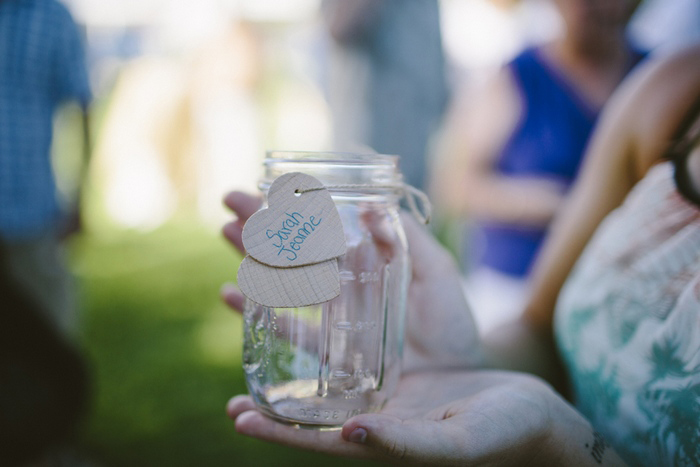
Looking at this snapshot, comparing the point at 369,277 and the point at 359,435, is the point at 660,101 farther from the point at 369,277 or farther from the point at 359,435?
the point at 359,435

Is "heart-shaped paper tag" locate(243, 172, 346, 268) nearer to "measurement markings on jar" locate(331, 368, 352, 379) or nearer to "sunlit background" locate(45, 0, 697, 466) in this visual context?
"measurement markings on jar" locate(331, 368, 352, 379)

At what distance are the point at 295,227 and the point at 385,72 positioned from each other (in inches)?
102

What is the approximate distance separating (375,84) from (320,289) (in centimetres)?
261

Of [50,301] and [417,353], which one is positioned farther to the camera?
[50,301]

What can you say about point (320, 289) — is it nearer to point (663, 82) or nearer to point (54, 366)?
point (663, 82)

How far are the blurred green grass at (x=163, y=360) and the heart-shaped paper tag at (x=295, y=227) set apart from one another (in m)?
1.83

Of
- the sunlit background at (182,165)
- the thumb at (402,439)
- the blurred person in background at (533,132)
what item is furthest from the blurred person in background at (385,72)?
the thumb at (402,439)

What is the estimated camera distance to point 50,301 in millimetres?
2621

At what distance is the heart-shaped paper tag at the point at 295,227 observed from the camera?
0.78m

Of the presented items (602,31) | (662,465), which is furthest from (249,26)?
(662,465)

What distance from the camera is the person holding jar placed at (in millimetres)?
754

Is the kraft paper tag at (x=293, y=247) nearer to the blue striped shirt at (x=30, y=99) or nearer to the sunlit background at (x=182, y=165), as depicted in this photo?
the sunlit background at (x=182, y=165)

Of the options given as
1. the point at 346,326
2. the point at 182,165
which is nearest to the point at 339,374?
the point at 346,326

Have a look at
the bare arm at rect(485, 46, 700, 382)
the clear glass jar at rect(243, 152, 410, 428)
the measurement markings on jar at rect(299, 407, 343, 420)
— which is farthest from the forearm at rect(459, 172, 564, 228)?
the measurement markings on jar at rect(299, 407, 343, 420)
